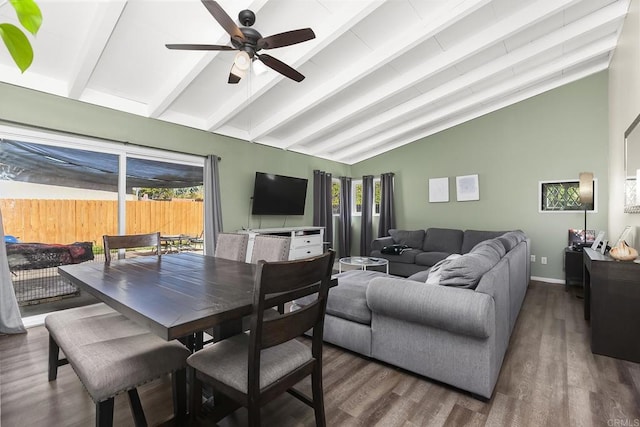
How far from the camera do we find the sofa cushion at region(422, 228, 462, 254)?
5.23m

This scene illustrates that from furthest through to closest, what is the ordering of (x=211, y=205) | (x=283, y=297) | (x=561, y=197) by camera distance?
1. (x=561, y=197)
2. (x=211, y=205)
3. (x=283, y=297)

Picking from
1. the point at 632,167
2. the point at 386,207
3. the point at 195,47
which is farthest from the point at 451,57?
the point at 386,207

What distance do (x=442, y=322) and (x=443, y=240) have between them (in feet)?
12.4

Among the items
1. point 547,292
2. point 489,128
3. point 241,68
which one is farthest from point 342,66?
point 547,292

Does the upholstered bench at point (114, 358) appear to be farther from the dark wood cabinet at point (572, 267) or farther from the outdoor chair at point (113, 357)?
the dark wood cabinet at point (572, 267)

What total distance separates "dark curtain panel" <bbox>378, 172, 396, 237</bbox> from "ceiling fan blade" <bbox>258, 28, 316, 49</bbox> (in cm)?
467

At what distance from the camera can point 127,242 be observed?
2.68 metres

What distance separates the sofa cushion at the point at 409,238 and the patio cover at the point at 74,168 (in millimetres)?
3965

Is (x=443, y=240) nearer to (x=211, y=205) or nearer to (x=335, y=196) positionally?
(x=335, y=196)

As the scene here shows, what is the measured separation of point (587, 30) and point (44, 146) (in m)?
6.13

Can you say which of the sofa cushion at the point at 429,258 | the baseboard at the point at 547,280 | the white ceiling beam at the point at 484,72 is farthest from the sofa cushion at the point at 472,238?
the white ceiling beam at the point at 484,72

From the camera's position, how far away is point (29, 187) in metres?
3.08

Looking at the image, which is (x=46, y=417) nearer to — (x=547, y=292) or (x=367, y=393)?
(x=367, y=393)

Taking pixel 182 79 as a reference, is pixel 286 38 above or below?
below
